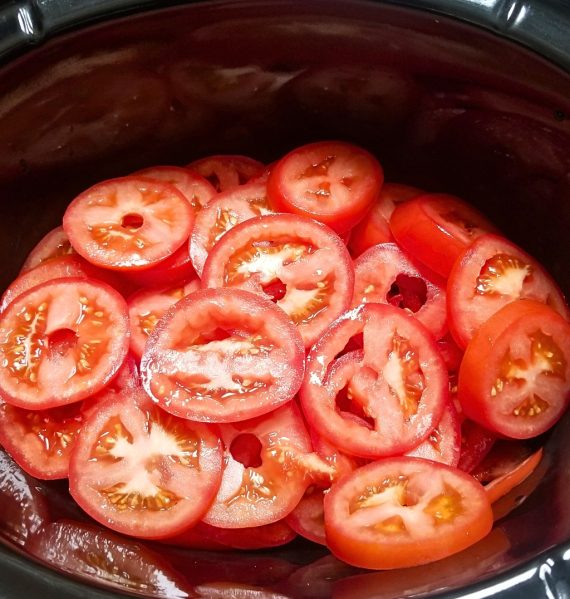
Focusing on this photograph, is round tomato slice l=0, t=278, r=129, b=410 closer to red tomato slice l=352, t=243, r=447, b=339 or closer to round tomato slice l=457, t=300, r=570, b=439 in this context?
red tomato slice l=352, t=243, r=447, b=339

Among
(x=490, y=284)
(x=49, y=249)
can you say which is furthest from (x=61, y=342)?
(x=490, y=284)

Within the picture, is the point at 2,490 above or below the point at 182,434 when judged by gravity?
below

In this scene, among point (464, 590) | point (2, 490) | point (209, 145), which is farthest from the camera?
point (209, 145)

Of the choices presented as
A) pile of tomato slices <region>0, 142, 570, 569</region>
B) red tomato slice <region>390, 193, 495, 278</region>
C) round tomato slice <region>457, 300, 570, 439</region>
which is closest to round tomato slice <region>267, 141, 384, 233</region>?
pile of tomato slices <region>0, 142, 570, 569</region>

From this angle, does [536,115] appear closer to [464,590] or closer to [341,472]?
[341,472]

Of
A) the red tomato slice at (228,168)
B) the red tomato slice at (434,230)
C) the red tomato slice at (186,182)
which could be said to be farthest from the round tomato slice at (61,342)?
the red tomato slice at (434,230)

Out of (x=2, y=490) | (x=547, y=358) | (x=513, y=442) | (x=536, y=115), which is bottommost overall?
(x=2, y=490)

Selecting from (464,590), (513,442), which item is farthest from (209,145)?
(464,590)
